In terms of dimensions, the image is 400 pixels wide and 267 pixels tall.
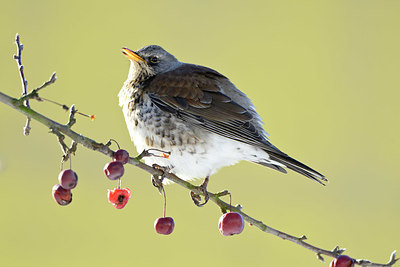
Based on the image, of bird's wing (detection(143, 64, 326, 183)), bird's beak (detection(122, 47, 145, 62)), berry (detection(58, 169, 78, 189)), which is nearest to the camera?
berry (detection(58, 169, 78, 189))

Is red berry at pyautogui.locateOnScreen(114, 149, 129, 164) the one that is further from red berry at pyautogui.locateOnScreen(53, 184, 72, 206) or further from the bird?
the bird

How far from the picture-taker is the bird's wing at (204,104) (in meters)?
2.56

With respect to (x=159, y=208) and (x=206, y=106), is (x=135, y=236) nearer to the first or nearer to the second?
(x=159, y=208)

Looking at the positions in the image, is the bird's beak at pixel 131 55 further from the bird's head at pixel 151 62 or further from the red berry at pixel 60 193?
the red berry at pixel 60 193

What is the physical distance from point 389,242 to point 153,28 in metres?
5.83

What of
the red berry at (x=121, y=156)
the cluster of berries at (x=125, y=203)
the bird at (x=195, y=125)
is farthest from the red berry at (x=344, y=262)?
the red berry at (x=121, y=156)

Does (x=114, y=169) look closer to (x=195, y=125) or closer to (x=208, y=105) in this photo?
(x=195, y=125)

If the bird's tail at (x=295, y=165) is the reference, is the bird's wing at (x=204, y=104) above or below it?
above

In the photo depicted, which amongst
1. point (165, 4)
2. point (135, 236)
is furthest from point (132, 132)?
point (165, 4)

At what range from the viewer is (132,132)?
2.67 meters

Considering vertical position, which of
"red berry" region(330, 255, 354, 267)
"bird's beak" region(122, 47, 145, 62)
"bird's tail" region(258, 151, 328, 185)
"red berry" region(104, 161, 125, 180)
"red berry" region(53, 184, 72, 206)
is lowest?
"red berry" region(53, 184, 72, 206)

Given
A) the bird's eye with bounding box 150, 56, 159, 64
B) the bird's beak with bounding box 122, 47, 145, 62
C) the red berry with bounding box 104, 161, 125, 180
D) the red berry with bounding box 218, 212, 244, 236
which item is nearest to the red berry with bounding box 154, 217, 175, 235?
the red berry with bounding box 218, 212, 244, 236

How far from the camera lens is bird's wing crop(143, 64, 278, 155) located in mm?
2561

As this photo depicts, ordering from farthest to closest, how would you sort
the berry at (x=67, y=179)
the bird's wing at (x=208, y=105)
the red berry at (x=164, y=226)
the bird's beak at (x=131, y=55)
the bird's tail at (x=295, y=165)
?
1. the bird's beak at (x=131, y=55)
2. the bird's wing at (x=208, y=105)
3. the bird's tail at (x=295, y=165)
4. the red berry at (x=164, y=226)
5. the berry at (x=67, y=179)
